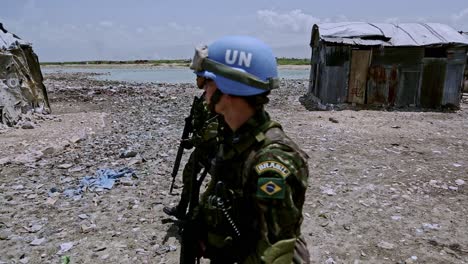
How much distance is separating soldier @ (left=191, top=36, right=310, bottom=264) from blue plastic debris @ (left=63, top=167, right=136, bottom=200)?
4081 millimetres

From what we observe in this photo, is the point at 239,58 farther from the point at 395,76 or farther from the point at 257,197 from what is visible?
the point at 395,76

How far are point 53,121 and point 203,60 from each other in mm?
10595

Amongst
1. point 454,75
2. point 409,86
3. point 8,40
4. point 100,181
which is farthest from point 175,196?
point 454,75

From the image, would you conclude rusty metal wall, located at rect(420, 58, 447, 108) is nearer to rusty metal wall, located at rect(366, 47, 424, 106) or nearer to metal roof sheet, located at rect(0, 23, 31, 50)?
rusty metal wall, located at rect(366, 47, 424, 106)

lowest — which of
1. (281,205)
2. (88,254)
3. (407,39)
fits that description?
(88,254)

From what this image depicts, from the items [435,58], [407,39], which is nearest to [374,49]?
[407,39]

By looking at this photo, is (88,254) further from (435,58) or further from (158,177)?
(435,58)

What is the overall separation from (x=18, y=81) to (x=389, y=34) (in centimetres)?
1247

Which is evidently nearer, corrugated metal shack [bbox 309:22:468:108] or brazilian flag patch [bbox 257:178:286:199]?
brazilian flag patch [bbox 257:178:286:199]

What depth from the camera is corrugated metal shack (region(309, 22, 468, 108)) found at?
1302cm

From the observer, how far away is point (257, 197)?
4.44 feet

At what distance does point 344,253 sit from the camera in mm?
3729

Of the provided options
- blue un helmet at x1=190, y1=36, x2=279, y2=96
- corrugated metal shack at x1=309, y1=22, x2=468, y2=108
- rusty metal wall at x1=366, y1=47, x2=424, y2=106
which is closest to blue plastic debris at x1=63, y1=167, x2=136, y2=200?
blue un helmet at x1=190, y1=36, x2=279, y2=96

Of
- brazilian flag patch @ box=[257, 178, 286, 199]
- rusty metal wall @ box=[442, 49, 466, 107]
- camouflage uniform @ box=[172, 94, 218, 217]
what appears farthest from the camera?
rusty metal wall @ box=[442, 49, 466, 107]
